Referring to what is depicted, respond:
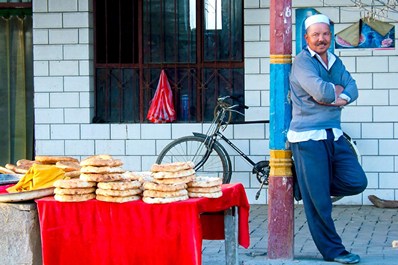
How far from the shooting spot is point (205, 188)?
680 cm

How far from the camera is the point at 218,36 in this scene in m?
12.0

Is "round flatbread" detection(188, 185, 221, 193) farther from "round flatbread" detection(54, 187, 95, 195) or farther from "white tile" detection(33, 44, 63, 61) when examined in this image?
"white tile" detection(33, 44, 63, 61)

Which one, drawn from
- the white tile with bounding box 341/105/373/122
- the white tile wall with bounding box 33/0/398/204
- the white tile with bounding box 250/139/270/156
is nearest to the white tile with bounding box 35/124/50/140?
the white tile wall with bounding box 33/0/398/204

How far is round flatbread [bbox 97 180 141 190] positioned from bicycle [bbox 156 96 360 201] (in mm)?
4622

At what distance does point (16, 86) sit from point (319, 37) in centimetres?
590

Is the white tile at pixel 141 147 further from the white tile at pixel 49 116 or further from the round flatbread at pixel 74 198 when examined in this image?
the round flatbread at pixel 74 198

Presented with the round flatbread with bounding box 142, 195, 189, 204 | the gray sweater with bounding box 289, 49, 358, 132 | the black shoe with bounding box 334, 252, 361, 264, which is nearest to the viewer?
the round flatbread with bounding box 142, 195, 189, 204

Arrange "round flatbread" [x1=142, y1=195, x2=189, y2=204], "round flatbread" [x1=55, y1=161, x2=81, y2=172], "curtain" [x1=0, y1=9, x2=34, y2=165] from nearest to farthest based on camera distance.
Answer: "round flatbread" [x1=142, y1=195, x2=189, y2=204]
"round flatbread" [x1=55, y1=161, x2=81, y2=172]
"curtain" [x1=0, y1=9, x2=34, y2=165]

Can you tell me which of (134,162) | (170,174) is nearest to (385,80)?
(134,162)

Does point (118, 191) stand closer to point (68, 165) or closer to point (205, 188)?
point (205, 188)

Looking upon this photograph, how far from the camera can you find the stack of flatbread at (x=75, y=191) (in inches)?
264

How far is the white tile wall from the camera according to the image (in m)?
11.5

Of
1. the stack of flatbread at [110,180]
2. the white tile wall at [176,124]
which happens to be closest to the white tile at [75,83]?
the white tile wall at [176,124]

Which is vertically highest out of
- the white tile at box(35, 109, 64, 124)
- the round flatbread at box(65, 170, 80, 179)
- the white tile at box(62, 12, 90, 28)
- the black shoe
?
the white tile at box(62, 12, 90, 28)
